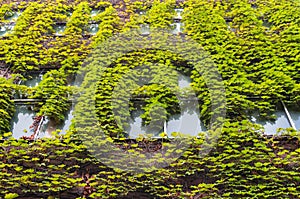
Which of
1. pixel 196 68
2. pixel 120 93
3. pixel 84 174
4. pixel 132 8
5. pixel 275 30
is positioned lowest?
pixel 84 174

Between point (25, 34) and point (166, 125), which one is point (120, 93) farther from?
point (25, 34)

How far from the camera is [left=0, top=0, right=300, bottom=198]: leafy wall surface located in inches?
145

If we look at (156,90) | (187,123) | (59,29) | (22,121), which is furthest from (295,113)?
(59,29)

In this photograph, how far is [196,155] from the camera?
3938 millimetres

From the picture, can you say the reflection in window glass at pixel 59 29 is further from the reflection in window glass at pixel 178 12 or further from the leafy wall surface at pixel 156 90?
the reflection in window glass at pixel 178 12

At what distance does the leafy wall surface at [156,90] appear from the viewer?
12.1 feet

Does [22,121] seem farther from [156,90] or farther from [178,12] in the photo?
[178,12]

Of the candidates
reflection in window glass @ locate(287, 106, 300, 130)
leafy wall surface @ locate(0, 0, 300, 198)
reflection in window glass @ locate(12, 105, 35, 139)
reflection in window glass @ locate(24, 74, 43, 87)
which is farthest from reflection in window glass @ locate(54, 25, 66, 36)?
reflection in window glass @ locate(287, 106, 300, 130)

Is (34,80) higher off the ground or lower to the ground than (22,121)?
higher

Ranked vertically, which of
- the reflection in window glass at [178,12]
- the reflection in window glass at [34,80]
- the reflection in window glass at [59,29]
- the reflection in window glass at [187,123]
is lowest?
the reflection in window glass at [187,123]

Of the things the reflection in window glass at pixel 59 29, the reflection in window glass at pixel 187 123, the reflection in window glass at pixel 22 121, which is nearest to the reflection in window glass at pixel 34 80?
the reflection in window glass at pixel 22 121

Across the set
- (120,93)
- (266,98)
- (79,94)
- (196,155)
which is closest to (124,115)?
(120,93)

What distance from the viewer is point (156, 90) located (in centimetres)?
475

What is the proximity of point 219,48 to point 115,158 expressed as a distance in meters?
2.57
